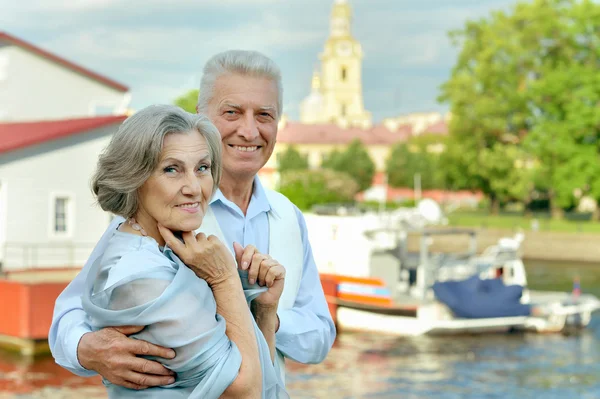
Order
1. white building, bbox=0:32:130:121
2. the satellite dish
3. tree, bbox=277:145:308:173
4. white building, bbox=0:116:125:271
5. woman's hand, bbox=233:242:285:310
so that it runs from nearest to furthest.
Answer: woman's hand, bbox=233:242:285:310
white building, bbox=0:116:125:271
the satellite dish
white building, bbox=0:32:130:121
tree, bbox=277:145:308:173

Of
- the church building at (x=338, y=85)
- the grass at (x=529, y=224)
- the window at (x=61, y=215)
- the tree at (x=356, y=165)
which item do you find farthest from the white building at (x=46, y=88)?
the church building at (x=338, y=85)

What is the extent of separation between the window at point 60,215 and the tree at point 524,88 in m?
30.7

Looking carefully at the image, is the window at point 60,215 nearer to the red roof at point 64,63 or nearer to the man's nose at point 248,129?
the red roof at point 64,63

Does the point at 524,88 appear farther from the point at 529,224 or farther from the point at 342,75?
the point at 342,75

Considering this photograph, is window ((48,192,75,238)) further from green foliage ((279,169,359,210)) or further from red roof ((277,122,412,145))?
red roof ((277,122,412,145))

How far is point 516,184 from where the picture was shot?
50.3 m

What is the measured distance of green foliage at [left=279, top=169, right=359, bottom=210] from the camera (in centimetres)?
5922

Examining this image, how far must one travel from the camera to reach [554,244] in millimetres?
42438

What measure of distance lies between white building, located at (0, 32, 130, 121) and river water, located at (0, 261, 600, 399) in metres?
12.4

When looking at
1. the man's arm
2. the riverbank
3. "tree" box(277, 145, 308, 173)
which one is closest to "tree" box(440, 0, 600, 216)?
the riverbank

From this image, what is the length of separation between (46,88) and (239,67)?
2899 centimetres

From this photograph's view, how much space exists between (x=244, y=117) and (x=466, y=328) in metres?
20.4

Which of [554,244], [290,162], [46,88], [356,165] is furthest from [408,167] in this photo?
[46,88]

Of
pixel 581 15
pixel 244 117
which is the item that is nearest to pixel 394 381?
pixel 244 117
